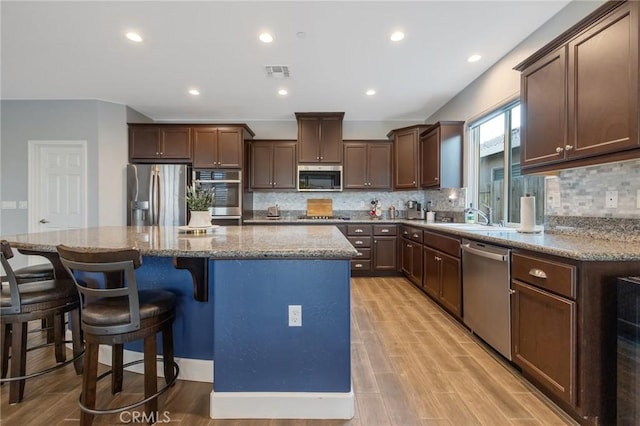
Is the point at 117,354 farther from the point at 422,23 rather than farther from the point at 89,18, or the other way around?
the point at 422,23

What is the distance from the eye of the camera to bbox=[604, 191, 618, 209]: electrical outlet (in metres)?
1.93

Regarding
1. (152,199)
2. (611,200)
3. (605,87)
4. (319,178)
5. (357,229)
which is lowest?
(357,229)

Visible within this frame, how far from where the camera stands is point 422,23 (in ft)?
8.45

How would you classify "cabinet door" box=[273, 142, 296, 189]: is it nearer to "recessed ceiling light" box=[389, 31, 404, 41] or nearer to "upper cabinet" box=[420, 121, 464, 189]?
"upper cabinet" box=[420, 121, 464, 189]

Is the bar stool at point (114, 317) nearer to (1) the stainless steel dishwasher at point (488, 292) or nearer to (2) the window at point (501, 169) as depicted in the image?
(1) the stainless steel dishwasher at point (488, 292)

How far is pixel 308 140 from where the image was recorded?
16.5ft

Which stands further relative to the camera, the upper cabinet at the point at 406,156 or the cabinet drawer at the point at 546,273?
the upper cabinet at the point at 406,156

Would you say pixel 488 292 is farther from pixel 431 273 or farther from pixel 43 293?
pixel 43 293

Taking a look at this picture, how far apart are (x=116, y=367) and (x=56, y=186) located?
161 inches

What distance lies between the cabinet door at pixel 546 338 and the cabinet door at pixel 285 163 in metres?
3.80

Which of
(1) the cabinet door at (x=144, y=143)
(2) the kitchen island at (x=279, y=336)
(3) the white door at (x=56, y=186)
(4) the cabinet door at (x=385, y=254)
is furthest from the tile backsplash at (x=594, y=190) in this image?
(3) the white door at (x=56, y=186)

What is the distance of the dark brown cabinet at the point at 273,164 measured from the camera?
5.14 meters

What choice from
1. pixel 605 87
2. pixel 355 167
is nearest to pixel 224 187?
pixel 355 167

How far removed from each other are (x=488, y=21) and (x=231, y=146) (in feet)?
12.2
